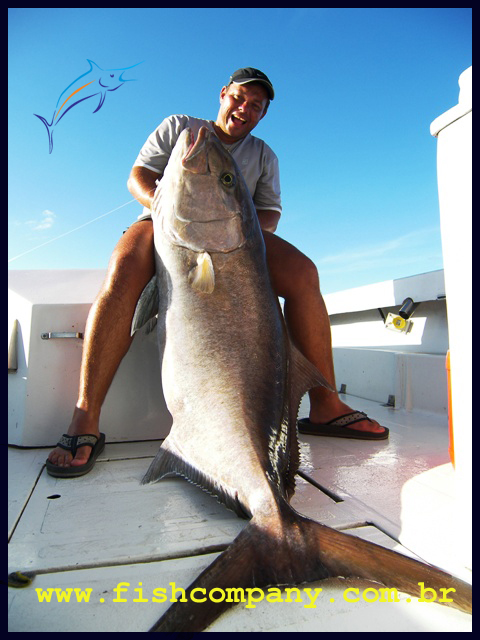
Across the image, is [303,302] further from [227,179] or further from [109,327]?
[109,327]

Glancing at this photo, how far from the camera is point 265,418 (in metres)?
1.63

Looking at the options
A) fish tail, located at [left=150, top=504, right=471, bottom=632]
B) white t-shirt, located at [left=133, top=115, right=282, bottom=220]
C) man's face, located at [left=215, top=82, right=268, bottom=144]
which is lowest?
fish tail, located at [left=150, top=504, right=471, bottom=632]

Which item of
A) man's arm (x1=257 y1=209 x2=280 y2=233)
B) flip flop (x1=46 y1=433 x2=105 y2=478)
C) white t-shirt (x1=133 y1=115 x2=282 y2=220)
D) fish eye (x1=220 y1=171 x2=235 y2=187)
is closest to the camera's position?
flip flop (x1=46 y1=433 x2=105 y2=478)

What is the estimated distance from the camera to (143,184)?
250 centimetres

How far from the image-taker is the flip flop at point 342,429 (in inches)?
94.9

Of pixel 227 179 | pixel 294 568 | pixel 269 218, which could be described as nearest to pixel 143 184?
pixel 227 179

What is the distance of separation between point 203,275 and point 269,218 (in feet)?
3.81

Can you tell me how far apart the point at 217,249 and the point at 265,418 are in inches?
31.1

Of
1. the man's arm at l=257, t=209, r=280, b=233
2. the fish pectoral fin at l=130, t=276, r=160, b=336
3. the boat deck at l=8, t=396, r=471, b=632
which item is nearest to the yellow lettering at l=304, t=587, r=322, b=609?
the boat deck at l=8, t=396, r=471, b=632

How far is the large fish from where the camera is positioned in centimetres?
107

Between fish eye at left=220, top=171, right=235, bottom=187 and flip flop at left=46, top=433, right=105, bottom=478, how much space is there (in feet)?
4.33

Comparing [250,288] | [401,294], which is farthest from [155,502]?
[401,294]

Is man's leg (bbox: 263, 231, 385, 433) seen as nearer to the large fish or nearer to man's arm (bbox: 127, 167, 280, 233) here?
the large fish

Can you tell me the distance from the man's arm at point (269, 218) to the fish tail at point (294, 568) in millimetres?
2045
